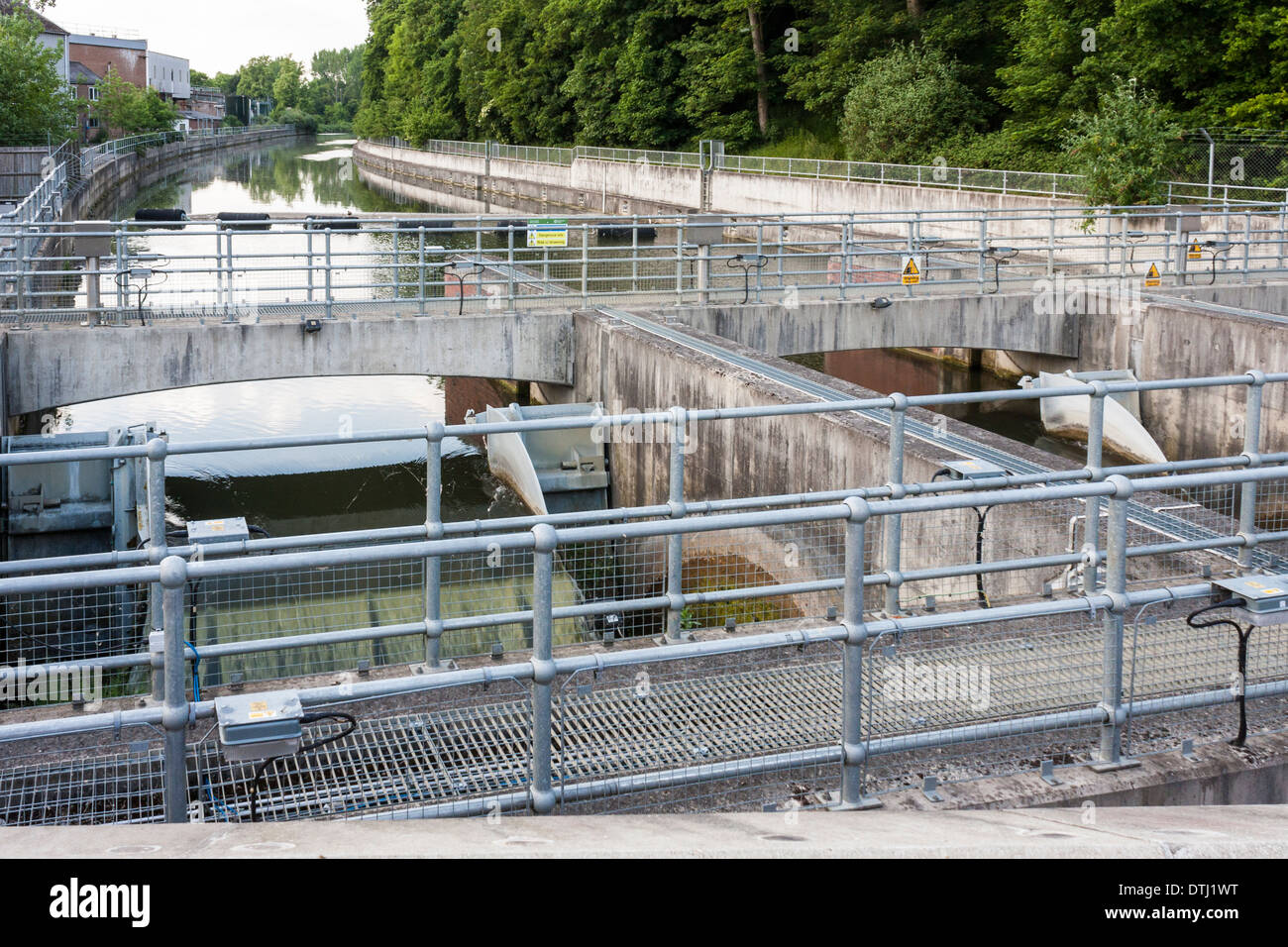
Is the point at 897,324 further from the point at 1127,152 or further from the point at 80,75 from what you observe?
the point at 80,75

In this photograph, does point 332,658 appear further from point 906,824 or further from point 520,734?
point 906,824

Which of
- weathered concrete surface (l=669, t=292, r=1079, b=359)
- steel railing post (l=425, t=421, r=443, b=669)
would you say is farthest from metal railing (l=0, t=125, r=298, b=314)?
steel railing post (l=425, t=421, r=443, b=669)

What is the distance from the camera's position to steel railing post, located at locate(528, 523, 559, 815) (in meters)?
4.67

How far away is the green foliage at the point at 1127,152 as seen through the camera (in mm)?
31141

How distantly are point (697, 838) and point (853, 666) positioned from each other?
1.42 m

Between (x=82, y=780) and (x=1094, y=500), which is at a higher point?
(x=1094, y=500)

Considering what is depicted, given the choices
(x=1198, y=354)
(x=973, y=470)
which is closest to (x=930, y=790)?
(x=973, y=470)

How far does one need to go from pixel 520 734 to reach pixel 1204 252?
23565mm

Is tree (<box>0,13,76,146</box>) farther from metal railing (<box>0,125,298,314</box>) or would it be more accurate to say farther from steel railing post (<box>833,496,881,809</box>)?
steel railing post (<box>833,496,881,809</box>)

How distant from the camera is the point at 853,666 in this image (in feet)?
17.0

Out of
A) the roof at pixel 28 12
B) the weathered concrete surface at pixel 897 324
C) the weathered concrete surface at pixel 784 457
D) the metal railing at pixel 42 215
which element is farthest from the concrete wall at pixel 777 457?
the roof at pixel 28 12

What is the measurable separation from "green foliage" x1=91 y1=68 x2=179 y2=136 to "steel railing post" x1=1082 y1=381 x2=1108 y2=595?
9731 cm

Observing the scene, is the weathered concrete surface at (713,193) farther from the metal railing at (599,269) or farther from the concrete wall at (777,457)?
the concrete wall at (777,457)

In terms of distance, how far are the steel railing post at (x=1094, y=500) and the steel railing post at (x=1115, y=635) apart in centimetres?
111
